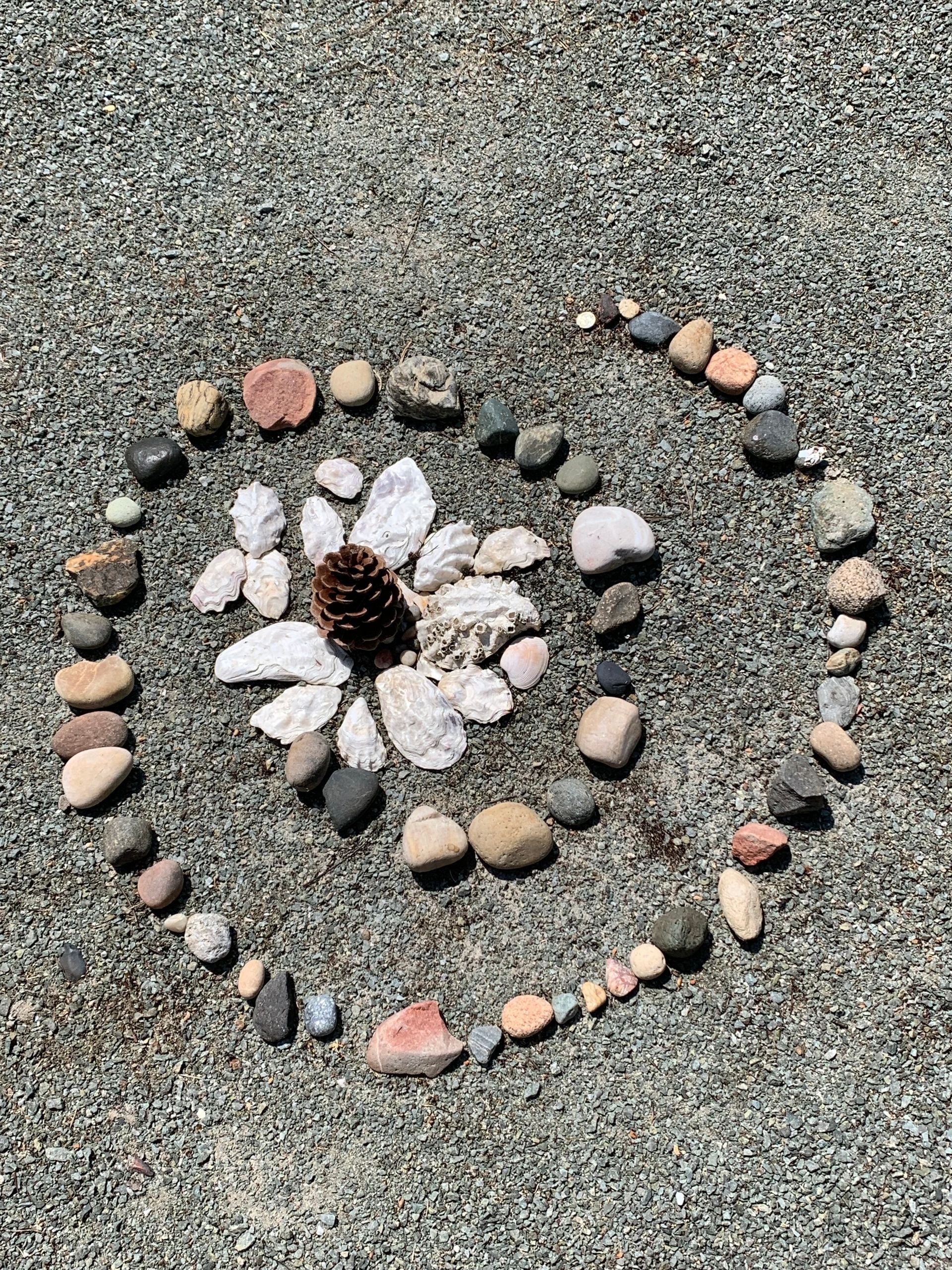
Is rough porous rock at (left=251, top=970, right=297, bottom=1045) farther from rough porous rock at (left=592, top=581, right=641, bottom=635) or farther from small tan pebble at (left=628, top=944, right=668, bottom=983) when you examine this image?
rough porous rock at (left=592, top=581, right=641, bottom=635)

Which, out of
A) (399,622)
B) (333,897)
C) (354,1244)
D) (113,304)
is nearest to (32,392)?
(113,304)

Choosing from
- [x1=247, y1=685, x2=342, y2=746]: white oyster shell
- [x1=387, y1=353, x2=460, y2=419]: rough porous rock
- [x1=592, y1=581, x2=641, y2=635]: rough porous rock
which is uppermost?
[x1=387, y1=353, x2=460, y2=419]: rough porous rock

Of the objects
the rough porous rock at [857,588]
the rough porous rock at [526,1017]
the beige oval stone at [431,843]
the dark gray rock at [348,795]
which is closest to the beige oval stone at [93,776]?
the dark gray rock at [348,795]

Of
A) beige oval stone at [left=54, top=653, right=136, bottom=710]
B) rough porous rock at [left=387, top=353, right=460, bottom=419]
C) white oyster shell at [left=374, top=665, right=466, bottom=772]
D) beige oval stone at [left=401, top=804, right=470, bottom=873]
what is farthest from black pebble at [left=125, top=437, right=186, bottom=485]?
beige oval stone at [left=401, top=804, right=470, bottom=873]

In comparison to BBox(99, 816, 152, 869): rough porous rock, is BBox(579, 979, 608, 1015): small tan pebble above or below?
above

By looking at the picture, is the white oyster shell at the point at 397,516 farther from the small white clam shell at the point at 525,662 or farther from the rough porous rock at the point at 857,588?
the rough porous rock at the point at 857,588

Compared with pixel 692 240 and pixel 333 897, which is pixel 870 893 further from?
pixel 692 240

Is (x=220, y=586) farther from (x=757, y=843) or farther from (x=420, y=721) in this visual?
(x=757, y=843)
